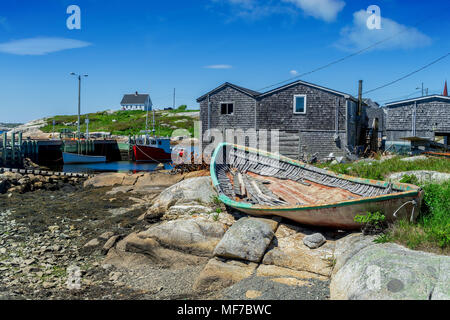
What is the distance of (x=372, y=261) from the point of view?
656cm

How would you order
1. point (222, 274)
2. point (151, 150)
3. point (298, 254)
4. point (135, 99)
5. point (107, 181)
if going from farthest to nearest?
point (135, 99) < point (151, 150) < point (107, 181) < point (298, 254) < point (222, 274)

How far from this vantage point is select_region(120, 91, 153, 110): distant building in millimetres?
111625

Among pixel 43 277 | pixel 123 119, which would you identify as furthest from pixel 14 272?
pixel 123 119

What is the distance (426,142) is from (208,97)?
16.3 m

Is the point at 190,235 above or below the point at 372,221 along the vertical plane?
below

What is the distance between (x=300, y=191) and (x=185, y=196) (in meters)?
3.84

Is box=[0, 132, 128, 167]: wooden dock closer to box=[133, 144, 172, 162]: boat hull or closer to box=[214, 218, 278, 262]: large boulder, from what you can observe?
box=[133, 144, 172, 162]: boat hull

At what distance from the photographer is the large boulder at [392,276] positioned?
5621mm

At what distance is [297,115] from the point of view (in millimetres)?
28828

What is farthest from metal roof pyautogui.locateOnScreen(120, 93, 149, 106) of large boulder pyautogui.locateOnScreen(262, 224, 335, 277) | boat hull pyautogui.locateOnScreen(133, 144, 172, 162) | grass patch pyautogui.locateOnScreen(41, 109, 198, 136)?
large boulder pyautogui.locateOnScreen(262, 224, 335, 277)

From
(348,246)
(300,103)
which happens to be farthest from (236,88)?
(348,246)

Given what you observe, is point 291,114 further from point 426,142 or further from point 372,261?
point 372,261

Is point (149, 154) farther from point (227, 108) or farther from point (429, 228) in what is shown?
point (429, 228)

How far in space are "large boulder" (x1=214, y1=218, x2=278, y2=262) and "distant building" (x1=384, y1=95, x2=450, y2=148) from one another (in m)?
22.8
